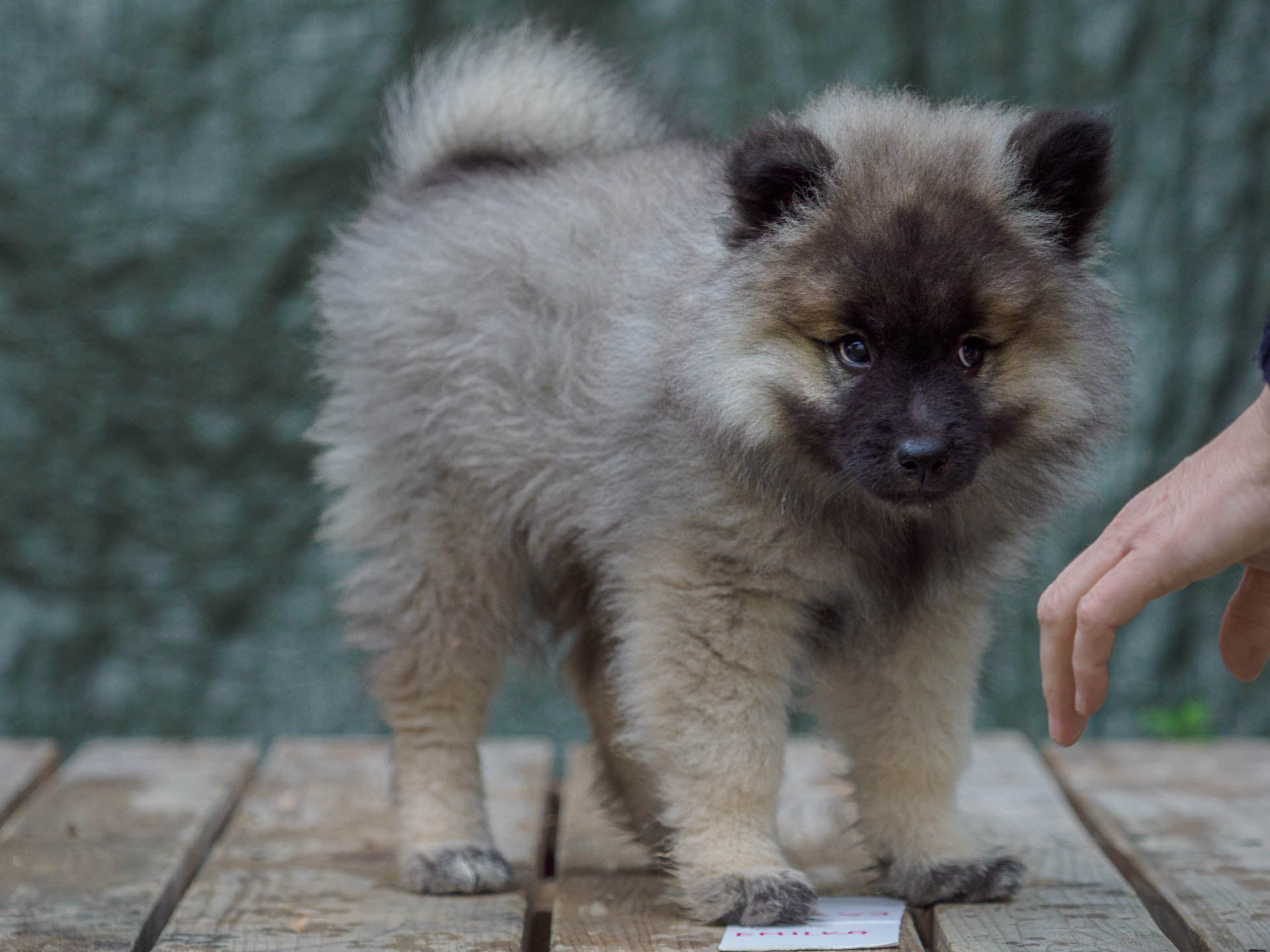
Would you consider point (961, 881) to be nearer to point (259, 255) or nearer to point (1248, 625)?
point (1248, 625)

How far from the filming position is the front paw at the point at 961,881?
2.99 metres

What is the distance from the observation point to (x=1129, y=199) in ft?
16.2

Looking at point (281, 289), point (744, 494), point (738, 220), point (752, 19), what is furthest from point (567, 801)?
point (752, 19)

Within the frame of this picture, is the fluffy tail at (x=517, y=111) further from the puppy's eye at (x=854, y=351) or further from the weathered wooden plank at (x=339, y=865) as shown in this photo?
the weathered wooden plank at (x=339, y=865)

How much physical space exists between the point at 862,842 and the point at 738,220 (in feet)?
4.14

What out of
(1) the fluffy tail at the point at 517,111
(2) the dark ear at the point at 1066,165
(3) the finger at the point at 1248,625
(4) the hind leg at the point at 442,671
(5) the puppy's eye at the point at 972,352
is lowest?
(4) the hind leg at the point at 442,671

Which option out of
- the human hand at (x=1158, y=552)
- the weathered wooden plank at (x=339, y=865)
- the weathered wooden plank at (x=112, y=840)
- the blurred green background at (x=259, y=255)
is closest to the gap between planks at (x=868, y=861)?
the weathered wooden plank at (x=339, y=865)

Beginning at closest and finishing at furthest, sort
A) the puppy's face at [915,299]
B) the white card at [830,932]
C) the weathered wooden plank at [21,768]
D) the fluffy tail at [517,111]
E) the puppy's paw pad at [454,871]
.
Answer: the puppy's face at [915,299] → the white card at [830,932] → the puppy's paw pad at [454,871] → the fluffy tail at [517,111] → the weathered wooden plank at [21,768]

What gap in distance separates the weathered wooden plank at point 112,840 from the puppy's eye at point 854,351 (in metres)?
1.60

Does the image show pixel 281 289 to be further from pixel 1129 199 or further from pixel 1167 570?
pixel 1167 570

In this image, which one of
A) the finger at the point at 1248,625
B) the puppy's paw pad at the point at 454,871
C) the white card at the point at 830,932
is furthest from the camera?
the puppy's paw pad at the point at 454,871

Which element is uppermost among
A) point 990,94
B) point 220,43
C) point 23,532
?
point 220,43

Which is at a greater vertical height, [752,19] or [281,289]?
[752,19]

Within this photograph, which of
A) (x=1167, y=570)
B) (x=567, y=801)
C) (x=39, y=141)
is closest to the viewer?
(x=1167, y=570)
